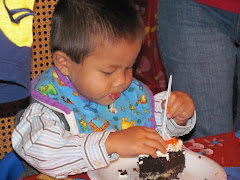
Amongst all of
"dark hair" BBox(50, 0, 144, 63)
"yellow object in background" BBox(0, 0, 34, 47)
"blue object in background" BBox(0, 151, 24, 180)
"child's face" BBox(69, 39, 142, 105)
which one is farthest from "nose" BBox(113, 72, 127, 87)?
"yellow object in background" BBox(0, 0, 34, 47)

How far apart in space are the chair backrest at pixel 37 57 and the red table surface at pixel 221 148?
2.27 feet

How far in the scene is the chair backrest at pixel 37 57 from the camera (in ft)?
5.35

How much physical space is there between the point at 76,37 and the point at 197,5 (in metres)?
0.77

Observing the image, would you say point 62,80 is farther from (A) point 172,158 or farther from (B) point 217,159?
(B) point 217,159

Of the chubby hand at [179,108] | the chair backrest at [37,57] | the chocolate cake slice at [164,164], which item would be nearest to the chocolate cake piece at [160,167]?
the chocolate cake slice at [164,164]

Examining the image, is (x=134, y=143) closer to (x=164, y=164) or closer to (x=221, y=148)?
(x=164, y=164)

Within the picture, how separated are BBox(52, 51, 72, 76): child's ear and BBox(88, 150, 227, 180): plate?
1.37 ft

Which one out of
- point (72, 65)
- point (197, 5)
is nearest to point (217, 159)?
point (72, 65)

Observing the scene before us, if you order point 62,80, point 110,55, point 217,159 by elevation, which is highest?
point 110,55

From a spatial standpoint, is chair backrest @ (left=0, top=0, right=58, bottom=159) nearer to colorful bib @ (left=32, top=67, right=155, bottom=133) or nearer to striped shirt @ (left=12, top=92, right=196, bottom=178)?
colorful bib @ (left=32, top=67, right=155, bottom=133)

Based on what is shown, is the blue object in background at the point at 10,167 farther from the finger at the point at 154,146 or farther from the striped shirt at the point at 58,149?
the finger at the point at 154,146

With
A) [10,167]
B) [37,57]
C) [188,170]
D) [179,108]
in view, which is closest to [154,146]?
[188,170]

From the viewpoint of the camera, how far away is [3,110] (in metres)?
1.63

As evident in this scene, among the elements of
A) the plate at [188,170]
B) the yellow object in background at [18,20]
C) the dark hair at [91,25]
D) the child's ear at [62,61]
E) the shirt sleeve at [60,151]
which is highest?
the yellow object in background at [18,20]
